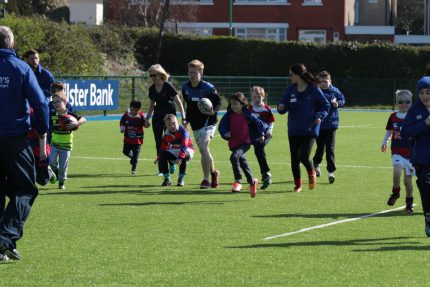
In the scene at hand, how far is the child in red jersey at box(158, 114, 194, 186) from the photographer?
678 inches

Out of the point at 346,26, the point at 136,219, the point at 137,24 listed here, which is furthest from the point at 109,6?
the point at 136,219

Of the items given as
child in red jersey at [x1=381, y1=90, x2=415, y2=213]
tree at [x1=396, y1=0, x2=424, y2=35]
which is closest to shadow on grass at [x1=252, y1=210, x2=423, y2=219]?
child in red jersey at [x1=381, y1=90, x2=415, y2=213]

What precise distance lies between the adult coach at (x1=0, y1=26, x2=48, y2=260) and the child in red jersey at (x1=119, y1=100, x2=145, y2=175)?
10.2 m

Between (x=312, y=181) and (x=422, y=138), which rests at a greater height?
(x=422, y=138)

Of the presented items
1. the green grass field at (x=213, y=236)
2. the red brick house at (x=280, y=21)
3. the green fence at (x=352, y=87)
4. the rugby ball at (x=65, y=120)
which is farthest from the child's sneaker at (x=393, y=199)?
the red brick house at (x=280, y=21)

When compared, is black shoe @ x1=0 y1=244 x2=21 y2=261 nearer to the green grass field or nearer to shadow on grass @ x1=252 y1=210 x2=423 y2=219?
the green grass field

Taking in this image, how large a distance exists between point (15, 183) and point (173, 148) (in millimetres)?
7683

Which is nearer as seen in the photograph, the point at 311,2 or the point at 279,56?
the point at 279,56

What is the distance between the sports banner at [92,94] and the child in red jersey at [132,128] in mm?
16143

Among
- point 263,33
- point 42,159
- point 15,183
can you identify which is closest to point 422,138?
point 42,159

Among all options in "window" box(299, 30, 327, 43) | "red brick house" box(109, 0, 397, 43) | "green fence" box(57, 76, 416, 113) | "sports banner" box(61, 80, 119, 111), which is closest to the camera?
"sports banner" box(61, 80, 119, 111)

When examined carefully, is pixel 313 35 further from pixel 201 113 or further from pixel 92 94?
pixel 201 113

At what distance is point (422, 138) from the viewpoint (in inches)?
441

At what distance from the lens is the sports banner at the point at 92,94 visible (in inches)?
1475
